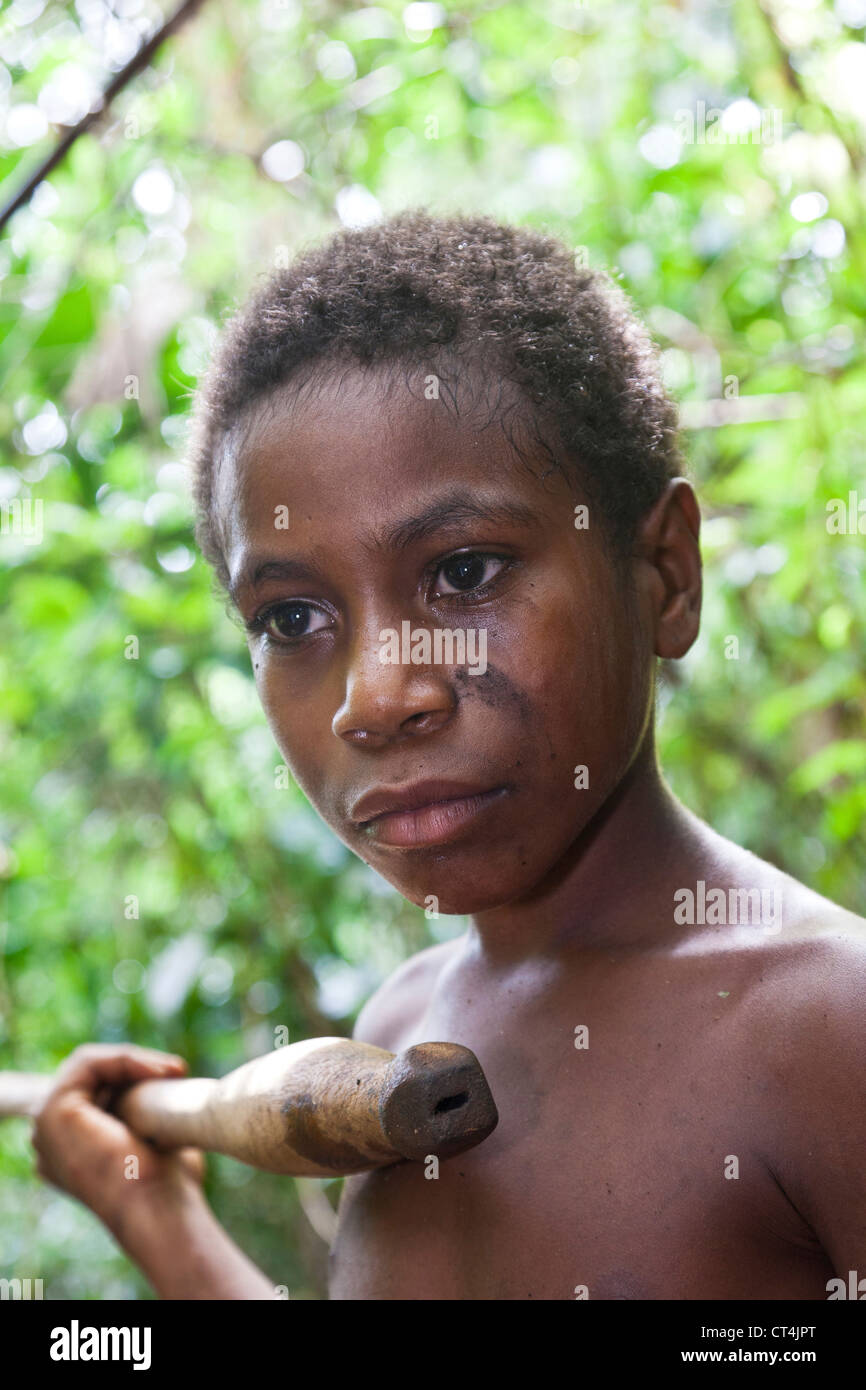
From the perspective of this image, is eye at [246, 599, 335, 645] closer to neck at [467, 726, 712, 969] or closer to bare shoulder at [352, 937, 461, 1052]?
neck at [467, 726, 712, 969]

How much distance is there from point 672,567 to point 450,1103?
0.41 metres

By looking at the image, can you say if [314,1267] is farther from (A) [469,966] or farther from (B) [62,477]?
(B) [62,477]

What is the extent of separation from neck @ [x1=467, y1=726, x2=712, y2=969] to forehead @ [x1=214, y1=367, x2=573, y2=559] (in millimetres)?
232

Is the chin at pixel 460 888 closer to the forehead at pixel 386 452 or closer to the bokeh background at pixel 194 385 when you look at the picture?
the forehead at pixel 386 452

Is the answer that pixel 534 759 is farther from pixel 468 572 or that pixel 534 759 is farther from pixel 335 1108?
pixel 335 1108

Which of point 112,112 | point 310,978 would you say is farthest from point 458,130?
point 310,978

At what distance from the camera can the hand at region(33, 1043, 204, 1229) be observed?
1.16 m

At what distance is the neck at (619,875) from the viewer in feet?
2.79

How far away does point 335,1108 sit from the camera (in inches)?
30.3

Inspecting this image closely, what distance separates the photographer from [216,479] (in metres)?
0.86

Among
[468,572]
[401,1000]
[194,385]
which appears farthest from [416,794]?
[194,385]

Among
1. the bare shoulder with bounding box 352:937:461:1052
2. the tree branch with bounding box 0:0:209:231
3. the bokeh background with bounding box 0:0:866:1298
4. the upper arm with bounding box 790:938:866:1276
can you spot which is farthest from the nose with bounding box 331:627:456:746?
the bokeh background with bounding box 0:0:866:1298

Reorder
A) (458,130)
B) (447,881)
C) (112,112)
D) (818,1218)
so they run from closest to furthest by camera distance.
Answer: (818,1218) < (447,881) < (112,112) < (458,130)
